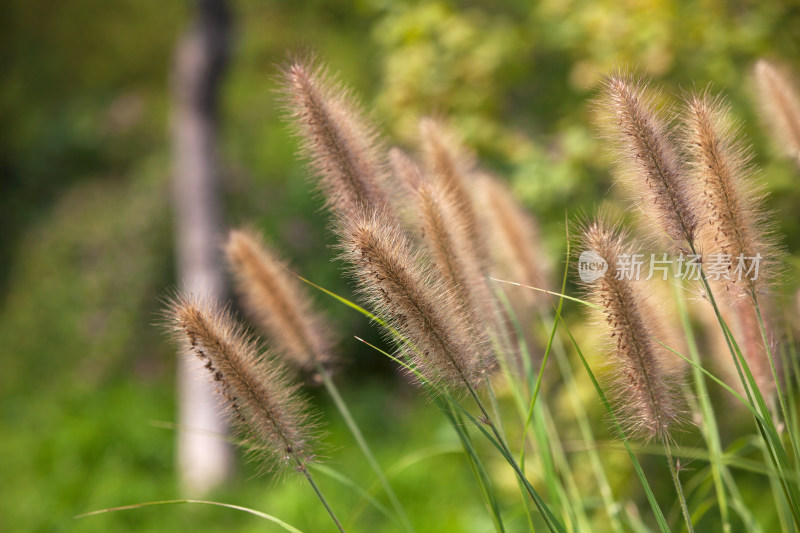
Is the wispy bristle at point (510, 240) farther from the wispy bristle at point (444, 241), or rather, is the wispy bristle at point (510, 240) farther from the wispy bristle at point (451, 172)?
the wispy bristle at point (444, 241)

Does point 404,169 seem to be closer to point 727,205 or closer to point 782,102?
point 727,205

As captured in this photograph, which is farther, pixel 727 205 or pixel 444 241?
pixel 444 241

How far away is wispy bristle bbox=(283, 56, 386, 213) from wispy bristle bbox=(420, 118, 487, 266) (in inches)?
6.9

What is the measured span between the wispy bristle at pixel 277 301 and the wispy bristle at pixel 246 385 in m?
0.25

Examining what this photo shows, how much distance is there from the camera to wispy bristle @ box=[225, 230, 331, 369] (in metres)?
1.29

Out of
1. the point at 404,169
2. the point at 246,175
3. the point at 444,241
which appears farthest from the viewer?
the point at 246,175

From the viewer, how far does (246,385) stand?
956mm

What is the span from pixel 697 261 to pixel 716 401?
2.18 m

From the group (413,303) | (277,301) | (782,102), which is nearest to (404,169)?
(277,301)

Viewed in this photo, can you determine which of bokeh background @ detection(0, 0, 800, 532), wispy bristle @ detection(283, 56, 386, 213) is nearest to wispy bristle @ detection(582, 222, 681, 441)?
bokeh background @ detection(0, 0, 800, 532)

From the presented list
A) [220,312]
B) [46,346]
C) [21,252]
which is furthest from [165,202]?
[220,312]

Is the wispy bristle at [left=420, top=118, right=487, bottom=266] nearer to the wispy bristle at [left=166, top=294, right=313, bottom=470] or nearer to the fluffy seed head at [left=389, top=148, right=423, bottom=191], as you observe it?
the fluffy seed head at [left=389, top=148, right=423, bottom=191]

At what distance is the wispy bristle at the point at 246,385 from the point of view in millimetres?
923

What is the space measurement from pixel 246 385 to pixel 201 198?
138 inches
